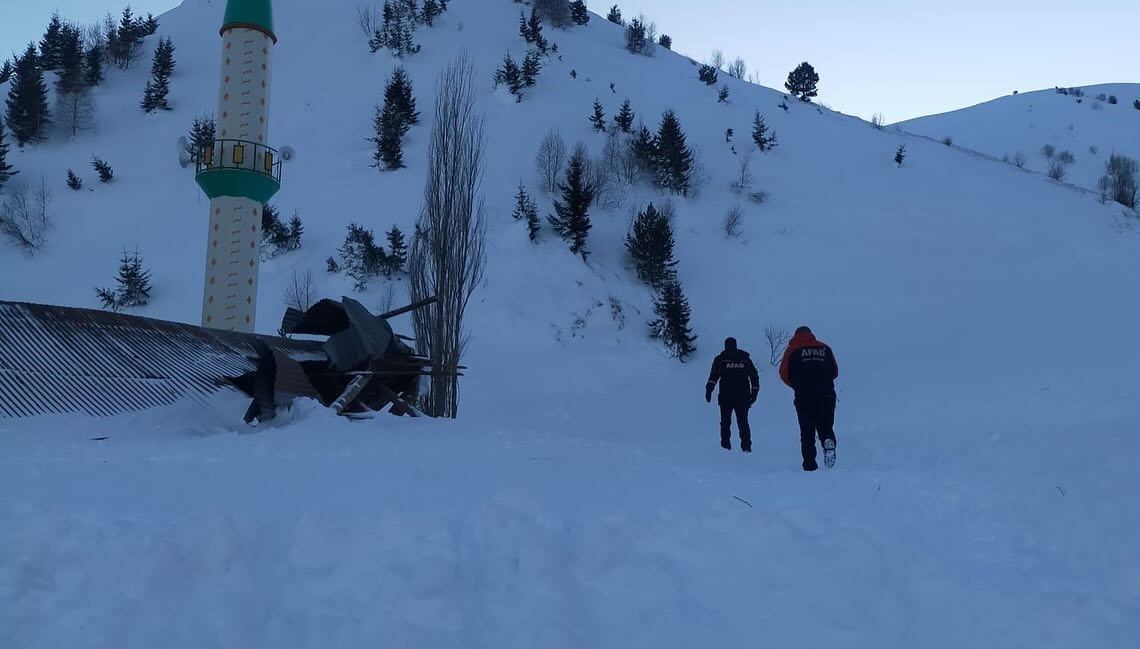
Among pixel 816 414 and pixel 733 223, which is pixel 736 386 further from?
pixel 733 223

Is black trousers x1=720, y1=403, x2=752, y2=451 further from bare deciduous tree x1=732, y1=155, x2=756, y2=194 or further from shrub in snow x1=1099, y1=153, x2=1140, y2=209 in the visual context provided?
shrub in snow x1=1099, y1=153, x2=1140, y2=209

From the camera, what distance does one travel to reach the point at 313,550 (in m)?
3.70

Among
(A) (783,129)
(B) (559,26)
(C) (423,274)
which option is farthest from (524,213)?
(B) (559,26)

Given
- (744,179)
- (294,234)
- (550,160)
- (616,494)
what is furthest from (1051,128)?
(616,494)

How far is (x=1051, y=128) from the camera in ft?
180

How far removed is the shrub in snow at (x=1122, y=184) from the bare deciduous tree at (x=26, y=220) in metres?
42.3

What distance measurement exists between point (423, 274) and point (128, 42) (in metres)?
37.9

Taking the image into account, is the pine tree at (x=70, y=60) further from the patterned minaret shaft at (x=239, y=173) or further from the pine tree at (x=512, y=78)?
the patterned minaret shaft at (x=239, y=173)

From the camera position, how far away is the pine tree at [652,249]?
24.5 metres

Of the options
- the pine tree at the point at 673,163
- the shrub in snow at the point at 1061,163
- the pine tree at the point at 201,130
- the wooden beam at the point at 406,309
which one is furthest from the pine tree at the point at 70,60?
the shrub in snow at the point at 1061,163

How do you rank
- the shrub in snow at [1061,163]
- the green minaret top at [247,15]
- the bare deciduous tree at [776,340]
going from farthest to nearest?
the shrub in snow at [1061,163], the bare deciduous tree at [776,340], the green minaret top at [247,15]

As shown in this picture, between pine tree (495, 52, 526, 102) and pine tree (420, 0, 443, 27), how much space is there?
10579mm

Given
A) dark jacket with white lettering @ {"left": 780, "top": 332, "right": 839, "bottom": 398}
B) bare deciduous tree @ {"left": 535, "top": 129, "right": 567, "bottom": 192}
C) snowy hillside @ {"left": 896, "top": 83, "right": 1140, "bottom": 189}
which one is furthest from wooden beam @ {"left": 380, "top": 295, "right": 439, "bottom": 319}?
snowy hillside @ {"left": 896, "top": 83, "right": 1140, "bottom": 189}

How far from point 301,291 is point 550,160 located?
11.8 meters
